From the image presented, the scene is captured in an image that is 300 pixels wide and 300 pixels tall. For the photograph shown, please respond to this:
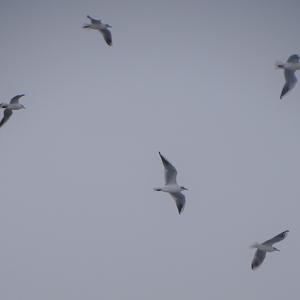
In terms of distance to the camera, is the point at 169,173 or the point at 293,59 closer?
the point at 169,173

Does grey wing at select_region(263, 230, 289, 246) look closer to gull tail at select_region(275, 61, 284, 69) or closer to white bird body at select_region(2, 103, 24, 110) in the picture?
gull tail at select_region(275, 61, 284, 69)

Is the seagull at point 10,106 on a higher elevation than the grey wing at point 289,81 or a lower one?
lower

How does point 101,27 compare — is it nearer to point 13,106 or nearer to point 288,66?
point 13,106

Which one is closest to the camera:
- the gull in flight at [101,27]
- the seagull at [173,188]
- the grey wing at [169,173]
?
the grey wing at [169,173]

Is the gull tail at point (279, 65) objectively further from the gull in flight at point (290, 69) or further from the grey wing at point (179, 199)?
the grey wing at point (179, 199)

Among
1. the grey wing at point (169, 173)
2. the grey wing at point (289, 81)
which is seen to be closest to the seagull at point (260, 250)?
the grey wing at point (169, 173)

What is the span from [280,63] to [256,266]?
18.8ft

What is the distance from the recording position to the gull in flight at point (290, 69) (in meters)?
24.3

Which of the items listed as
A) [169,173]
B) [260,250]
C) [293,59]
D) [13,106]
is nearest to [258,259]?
[260,250]

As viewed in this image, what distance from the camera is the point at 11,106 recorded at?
25.5 meters

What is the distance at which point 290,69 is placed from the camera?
80.4ft

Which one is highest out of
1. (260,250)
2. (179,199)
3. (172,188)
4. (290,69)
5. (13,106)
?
(290,69)

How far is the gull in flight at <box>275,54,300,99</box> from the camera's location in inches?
958

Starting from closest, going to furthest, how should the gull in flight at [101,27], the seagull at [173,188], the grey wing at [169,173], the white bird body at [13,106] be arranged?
the grey wing at [169,173] < the seagull at [173,188] < the gull in flight at [101,27] < the white bird body at [13,106]
